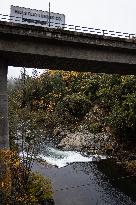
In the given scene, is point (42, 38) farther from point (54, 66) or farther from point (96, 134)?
point (96, 134)

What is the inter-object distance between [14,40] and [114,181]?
15.6 m

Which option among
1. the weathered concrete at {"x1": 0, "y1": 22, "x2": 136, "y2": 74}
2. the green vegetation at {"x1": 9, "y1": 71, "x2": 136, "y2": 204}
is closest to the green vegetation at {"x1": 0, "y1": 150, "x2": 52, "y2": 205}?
the green vegetation at {"x1": 9, "y1": 71, "x2": 136, "y2": 204}

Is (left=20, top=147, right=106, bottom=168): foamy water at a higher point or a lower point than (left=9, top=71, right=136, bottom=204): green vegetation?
lower

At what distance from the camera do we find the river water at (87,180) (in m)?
25.8

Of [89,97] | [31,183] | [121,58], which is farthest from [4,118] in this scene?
[89,97]

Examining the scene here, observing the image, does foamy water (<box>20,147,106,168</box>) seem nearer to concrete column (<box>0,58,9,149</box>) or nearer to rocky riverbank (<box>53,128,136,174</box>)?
Result: rocky riverbank (<box>53,128,136,174</box>)

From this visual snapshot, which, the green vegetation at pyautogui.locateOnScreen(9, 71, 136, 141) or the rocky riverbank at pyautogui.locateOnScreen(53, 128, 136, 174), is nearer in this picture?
the rocky riverbank at pyautogui.locateOnScreen(53, 128, 136, 174)

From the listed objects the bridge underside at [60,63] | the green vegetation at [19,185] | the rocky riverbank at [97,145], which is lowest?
the rocky riverbank at [97,145]

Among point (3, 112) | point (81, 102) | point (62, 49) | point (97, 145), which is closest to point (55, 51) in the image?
point (62, 49)

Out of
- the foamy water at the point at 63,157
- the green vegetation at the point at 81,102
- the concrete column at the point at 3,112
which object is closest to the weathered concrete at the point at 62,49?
→ the concrete column at the point at 3,112

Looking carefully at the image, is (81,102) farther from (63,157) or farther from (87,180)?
(87,180)

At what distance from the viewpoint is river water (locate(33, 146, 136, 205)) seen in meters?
25.8

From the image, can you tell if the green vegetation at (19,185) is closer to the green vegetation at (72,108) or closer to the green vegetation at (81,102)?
the green vegetation at (72,108)

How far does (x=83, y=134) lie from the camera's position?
45.0 metres
